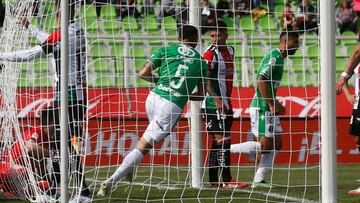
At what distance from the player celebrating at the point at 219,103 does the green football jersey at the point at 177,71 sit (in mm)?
894

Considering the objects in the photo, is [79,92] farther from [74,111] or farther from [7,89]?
[7,89]

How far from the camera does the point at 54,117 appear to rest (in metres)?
9.57

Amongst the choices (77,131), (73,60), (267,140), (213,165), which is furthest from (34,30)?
(267,140)

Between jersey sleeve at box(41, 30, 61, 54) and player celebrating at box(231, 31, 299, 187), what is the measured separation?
2.58m

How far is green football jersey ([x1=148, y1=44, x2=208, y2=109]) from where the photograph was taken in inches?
385

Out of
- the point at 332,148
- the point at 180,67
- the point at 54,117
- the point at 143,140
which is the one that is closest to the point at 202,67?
the point at 180,67

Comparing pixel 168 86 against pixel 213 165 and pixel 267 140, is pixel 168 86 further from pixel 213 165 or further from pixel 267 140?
pixel 267 140

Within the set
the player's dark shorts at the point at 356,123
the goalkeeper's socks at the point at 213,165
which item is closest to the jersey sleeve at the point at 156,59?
the goalkeeper's socks at the point at 213,165

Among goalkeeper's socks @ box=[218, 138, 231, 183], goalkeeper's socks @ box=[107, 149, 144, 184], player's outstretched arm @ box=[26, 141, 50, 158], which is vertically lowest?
goalkeeper's socks @ box=[218, 138, 231, 183]

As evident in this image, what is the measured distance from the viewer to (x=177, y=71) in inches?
388

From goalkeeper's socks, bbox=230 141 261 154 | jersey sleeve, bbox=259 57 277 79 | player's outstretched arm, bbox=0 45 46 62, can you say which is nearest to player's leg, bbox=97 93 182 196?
player's outstretched arm, bbox=0 45 46 62

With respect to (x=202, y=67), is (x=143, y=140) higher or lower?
lower

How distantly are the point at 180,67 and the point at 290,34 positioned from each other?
1656 millimetres

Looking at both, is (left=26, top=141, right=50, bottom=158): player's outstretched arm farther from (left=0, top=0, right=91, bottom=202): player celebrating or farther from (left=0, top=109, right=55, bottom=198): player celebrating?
(left=0, top=0, right=91, bottom=202): player celebrating
